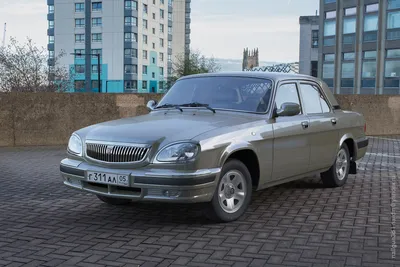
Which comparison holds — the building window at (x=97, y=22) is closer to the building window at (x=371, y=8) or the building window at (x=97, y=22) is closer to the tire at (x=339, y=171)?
the building window at (x=371, y=8)

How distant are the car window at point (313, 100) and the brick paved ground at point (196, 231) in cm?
122

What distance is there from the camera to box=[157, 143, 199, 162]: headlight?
5375 mm

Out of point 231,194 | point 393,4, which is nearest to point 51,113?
point 231,194

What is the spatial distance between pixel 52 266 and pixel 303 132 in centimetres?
374

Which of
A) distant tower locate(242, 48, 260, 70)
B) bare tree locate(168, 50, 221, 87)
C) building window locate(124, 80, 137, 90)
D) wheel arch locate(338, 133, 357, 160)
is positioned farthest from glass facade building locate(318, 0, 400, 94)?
distant tower locate(242, 48, 260, 70)

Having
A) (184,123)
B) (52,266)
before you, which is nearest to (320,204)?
(184,123)

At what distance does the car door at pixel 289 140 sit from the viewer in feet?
21.4

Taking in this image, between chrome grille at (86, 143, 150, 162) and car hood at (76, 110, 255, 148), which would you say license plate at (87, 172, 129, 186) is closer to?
chrome grille at (86, 143, 150, 162)

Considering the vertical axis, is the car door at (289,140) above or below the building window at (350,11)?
below

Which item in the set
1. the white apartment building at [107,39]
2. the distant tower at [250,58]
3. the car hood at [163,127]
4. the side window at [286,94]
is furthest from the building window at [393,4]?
the distant tower at [250,58]

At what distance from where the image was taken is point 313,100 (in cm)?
766

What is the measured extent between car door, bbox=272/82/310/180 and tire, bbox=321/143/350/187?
1.05 meters

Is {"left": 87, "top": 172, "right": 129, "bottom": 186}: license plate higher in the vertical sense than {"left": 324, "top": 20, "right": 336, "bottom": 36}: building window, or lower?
lower

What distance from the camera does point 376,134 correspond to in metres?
18.5
